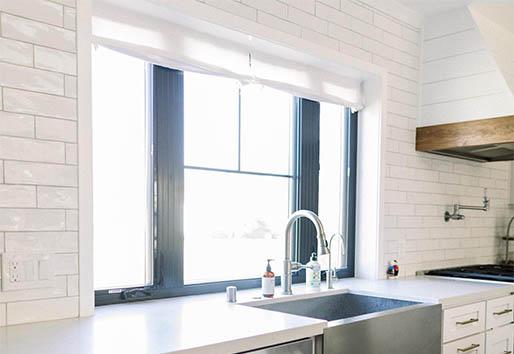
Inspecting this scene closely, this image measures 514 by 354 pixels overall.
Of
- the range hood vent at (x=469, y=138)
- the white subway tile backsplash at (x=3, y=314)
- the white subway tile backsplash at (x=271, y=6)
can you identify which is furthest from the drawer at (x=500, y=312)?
the white subway tile backsplash at (x=3, y=314)

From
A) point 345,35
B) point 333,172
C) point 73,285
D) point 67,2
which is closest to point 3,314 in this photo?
point 73,285

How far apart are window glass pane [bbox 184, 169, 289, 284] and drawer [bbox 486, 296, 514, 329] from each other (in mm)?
1129

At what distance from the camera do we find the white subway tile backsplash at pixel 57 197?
1.60 meters

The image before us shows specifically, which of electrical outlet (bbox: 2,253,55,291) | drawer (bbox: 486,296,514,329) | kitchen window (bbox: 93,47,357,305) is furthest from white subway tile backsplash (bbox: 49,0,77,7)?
drawer (bbox: 486,296,514,329)

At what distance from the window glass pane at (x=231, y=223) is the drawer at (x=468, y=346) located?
3.00 ft

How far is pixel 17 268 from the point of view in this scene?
60.6 inches

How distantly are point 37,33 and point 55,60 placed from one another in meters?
0.10

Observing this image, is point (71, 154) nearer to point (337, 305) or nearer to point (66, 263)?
point (66, 263)

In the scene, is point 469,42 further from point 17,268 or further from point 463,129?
point 17,268

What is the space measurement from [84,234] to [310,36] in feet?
4.92

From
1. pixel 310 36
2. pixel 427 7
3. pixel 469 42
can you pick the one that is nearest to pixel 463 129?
pixel 469 42

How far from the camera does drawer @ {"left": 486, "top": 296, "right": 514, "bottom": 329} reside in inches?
101

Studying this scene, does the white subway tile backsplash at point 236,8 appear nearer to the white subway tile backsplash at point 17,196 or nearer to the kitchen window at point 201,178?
the kitchen window at point 201,178

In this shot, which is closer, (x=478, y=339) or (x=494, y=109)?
(x=478, y=339)
